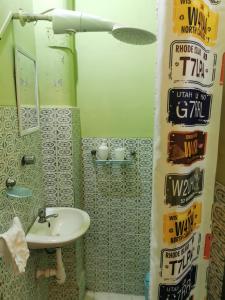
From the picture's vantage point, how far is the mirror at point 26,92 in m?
1.28

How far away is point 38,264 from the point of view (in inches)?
63.7

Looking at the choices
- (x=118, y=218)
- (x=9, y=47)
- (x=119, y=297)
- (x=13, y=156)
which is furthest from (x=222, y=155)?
(x=119, y=297)

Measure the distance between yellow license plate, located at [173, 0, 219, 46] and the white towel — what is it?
92 centimetres

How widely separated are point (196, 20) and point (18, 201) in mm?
1182

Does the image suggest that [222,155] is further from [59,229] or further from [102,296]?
[102,296]

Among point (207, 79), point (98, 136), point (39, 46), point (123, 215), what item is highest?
point (39, 46)

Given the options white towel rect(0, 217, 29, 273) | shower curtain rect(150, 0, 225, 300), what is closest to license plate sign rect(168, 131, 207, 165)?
shower curtain rect(150, 0, 225, 300)

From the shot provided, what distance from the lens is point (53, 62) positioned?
63.7 inches

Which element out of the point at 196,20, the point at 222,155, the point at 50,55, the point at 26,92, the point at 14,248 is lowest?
the point at 14,248

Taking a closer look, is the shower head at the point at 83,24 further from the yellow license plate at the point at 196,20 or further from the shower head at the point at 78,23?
the yellow license plate at the point at 196,20

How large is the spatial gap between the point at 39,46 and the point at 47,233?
1252 mm

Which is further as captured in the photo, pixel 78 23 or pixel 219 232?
pixel 78 23

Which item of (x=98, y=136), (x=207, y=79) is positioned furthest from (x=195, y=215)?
(x=98, y=136)

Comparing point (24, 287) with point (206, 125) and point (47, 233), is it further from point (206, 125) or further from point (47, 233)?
point (206, 125)
